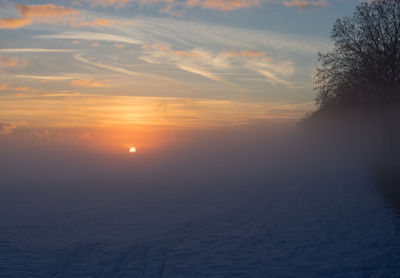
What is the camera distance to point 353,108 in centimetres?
4091

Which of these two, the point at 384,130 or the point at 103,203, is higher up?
the point at 384,130

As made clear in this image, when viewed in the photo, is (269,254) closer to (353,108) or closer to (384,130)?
(384,130)

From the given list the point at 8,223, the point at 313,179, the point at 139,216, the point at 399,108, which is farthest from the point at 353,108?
→ the point at 8,223

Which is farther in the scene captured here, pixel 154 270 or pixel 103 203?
pixel 103 203

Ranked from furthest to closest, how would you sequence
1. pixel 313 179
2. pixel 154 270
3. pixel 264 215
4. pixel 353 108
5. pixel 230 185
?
Result: pixel 353 108, pixel 230 185, pixel 313 179, pixel 264 215, pixel 154 270

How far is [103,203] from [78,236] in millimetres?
11091

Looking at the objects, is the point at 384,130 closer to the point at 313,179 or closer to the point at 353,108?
the point at 353,108

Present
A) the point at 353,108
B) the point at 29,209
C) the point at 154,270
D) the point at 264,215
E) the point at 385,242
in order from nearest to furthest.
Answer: the point at 154,270 < the point at 385,242 < the point at 264,215 < the point at 29,209 < the point at 353,108

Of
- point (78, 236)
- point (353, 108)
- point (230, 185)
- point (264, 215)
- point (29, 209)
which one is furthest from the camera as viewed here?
point (353, 108)

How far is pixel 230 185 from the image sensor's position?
3266 cm

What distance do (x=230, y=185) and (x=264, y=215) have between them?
1485 cm

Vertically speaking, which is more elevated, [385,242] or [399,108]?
[399,108]

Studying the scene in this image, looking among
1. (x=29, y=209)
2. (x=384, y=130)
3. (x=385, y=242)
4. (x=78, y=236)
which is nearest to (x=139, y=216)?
(x=78, y=236)

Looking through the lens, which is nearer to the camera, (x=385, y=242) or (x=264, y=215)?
(x=385, y=242)
